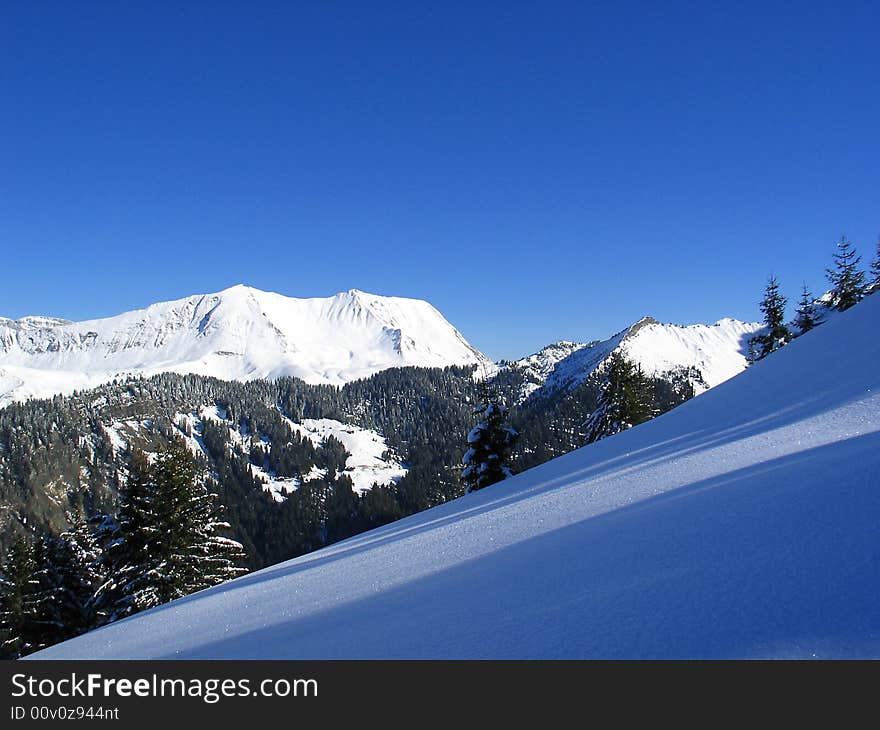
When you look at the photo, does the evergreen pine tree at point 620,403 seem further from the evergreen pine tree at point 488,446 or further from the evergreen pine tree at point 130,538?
the evergreen pine tree at point 130,538

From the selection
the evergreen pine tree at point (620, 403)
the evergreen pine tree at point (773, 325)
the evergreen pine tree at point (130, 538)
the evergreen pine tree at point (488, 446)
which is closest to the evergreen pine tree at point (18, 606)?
the evergreen pine tree at point (130, 538)

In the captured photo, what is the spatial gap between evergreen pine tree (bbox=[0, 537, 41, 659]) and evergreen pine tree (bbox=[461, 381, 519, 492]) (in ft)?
66.4

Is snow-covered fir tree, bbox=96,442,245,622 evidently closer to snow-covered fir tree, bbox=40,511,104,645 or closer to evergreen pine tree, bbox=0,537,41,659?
snow-covered fir tree, bbox=40,511,104,645

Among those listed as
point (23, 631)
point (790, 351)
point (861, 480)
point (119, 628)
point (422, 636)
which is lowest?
point (23, 631)

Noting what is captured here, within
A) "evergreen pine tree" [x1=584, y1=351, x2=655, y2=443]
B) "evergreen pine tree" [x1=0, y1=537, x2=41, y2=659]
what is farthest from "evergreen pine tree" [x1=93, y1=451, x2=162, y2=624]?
Answer: "evergreen pine tree" [x1=584, y1=351, x2=655, y2=443]

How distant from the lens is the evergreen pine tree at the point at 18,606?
19266 millimetres

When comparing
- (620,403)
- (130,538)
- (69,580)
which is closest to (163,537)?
(130,538)

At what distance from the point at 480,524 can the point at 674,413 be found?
10570 mm

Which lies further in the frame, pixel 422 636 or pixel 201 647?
pixel 201 647

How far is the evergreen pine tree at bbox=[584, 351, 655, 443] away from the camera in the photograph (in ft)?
91.4

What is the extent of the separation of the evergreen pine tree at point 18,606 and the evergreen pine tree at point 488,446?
20.3m

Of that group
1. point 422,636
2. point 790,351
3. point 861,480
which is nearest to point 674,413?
point 790,351
